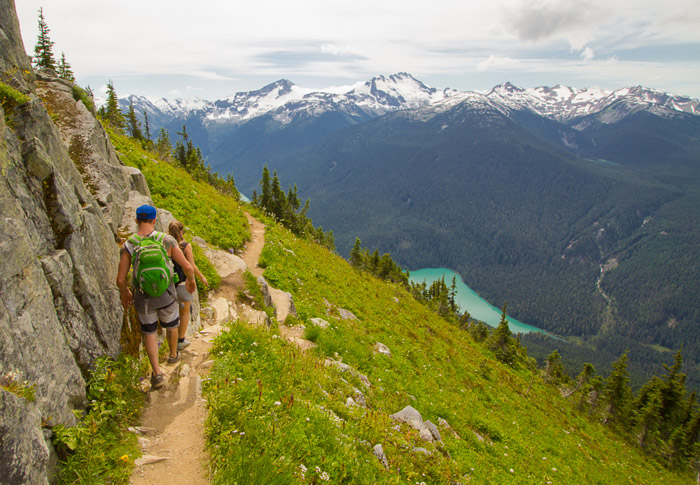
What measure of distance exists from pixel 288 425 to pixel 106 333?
352cm

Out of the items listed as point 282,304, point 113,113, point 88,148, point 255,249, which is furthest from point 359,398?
point 113,113

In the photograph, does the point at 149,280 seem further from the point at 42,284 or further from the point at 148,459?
the point at 148,459

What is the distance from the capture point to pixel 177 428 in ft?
17.6

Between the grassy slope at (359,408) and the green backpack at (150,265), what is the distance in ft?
6.47

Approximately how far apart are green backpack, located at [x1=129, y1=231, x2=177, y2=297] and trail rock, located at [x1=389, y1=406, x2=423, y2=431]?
6.37 m

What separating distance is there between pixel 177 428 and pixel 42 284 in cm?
290

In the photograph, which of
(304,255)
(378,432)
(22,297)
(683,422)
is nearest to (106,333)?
(22,297)

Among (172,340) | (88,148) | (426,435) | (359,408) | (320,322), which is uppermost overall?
(88,148)

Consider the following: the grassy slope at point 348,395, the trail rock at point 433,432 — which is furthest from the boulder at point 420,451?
the trail rock at point 433,432

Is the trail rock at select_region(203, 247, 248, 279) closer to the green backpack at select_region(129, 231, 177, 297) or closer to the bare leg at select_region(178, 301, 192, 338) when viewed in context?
the bare leg at select_region(178, 301, 192, 338)

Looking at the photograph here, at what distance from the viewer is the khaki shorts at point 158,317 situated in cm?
629

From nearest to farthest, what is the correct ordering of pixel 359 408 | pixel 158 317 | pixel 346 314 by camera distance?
1. pixel 158 317
2. pixel 359 408
3. pixel 346 314

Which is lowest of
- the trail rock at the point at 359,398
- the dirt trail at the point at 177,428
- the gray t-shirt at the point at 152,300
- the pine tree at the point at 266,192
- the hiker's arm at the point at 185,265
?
the pine tree at the point at 266,192

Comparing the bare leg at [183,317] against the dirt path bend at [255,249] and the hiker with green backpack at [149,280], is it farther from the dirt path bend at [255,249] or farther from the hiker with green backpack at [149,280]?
the dirt path bend at [255,249]
